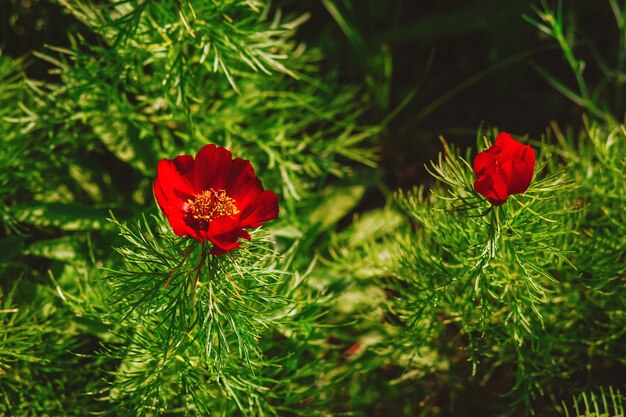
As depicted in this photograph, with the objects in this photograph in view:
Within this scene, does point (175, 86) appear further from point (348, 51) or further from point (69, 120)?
point (348, 51)

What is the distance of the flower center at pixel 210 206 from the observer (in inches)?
42.9

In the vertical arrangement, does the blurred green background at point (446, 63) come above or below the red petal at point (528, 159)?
above

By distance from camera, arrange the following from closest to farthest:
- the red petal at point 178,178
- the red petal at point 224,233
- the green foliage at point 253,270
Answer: the red petal at point 224,233 < the red petal at point 178,178 < the green foliage at point 253,270

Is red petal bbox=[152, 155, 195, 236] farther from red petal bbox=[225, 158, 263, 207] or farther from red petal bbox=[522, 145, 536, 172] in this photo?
red petal bbox=[522, 145, 536, 172]

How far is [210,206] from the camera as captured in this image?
43.6 inches

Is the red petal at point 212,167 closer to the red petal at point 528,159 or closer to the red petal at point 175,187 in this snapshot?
the red petal at point 175,187

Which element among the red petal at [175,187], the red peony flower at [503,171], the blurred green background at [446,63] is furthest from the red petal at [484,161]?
the blurred green background at [446,63]

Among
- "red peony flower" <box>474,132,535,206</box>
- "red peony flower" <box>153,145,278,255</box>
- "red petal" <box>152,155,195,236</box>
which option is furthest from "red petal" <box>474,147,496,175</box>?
"red petal" <box>152,155,195,236</box>

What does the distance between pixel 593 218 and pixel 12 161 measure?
4.50 feet

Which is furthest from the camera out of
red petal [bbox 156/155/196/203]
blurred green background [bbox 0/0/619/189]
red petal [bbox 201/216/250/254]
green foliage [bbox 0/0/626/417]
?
blurred green background [bbox 0/0/619/189]

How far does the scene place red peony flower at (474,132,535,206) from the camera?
1.04 m

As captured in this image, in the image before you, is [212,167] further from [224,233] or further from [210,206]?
[224,233]

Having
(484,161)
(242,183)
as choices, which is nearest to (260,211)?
(242,183)

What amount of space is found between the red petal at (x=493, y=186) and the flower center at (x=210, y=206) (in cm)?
41
